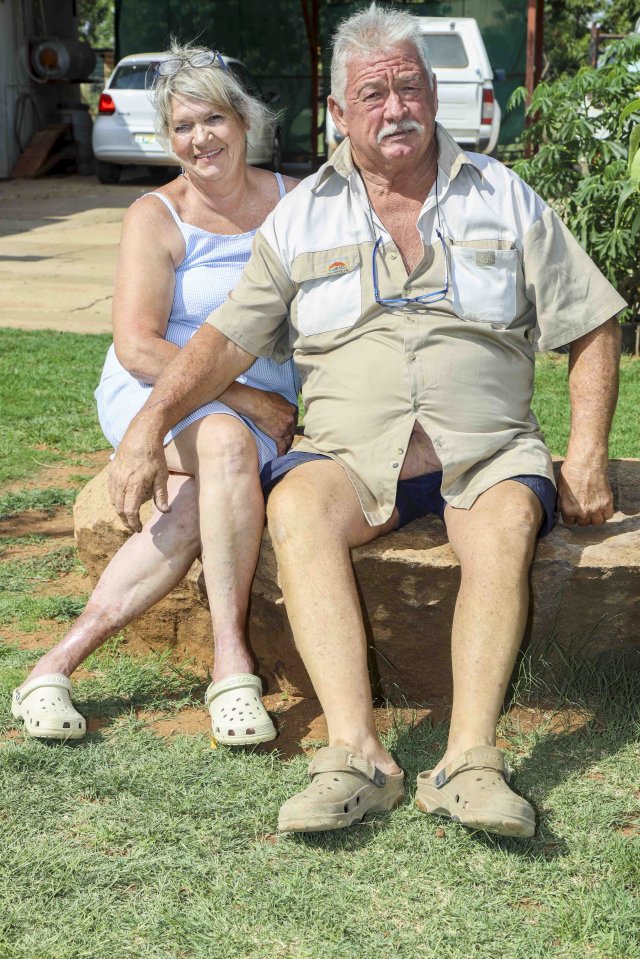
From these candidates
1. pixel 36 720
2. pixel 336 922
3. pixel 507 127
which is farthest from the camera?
pixel 507 127

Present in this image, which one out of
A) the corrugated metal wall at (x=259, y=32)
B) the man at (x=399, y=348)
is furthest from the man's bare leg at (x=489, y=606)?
the corrugated metal wall at (x=259, y=32)

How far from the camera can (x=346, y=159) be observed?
3.28 meters

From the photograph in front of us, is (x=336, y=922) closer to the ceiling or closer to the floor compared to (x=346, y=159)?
closer to the floor

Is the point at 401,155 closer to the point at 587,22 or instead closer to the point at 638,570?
the point at 638,570

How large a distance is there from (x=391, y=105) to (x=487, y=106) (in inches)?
538

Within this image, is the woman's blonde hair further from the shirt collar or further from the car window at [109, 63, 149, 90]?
the car window at [109, 63, 149, 90]

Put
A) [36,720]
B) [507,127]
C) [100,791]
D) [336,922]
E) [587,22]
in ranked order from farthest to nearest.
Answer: [587,22] < [507,127] < [36,720] < [100,791] < [336,922]

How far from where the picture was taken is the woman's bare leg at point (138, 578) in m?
3.20

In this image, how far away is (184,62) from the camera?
3.54 metres

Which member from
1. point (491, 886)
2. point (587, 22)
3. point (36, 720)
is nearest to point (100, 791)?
point (36, 720)

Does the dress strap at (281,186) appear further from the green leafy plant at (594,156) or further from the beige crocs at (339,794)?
the green leafy plant at (594,156)

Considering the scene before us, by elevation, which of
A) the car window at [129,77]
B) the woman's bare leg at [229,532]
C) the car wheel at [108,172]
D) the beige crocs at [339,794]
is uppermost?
the woman's bare leg at [229,532]

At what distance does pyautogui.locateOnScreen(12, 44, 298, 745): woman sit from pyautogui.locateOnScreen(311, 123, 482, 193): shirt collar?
439mm

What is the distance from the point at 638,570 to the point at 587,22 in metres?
35.0
